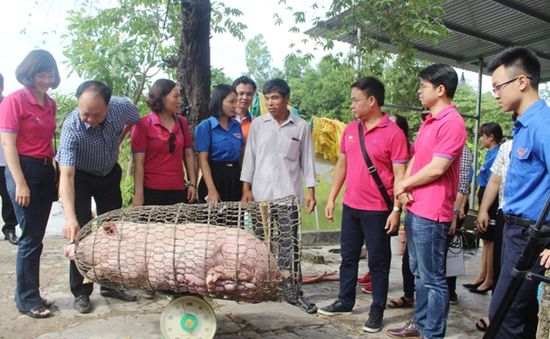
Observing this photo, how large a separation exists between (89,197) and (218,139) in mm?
1169

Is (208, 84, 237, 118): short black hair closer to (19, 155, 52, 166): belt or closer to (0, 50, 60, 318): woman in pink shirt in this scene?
(0, 50, 60, 318): woman in pink shirt

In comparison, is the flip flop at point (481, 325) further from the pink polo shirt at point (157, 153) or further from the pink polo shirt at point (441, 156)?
the pink polo shirt at point (157, 153)

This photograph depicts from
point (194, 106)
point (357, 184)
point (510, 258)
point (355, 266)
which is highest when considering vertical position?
point (194, 106)

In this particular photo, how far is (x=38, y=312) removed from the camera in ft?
11.2

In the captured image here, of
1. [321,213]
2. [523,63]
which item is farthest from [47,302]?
[321,213]

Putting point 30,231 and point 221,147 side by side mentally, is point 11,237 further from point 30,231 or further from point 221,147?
point 221,147

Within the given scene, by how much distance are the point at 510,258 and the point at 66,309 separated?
3167 mm

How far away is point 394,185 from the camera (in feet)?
11.2

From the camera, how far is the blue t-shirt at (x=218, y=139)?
159 inches

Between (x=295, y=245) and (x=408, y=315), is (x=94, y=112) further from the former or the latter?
(x=408, y=315)

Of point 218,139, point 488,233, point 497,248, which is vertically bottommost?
point 497,248

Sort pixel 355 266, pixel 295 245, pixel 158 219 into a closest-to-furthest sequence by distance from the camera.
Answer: pixel 158 219 < pixel 295 245 < pixel 355 266

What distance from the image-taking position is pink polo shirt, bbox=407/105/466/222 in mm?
2898

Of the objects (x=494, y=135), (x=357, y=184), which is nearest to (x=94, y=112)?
(x=357, y=184)
